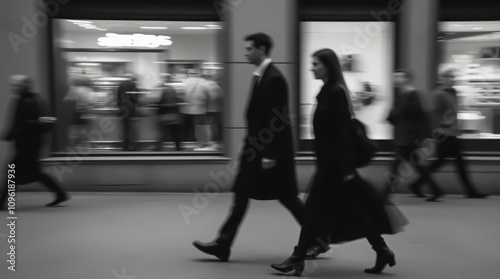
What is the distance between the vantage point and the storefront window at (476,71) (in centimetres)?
1006

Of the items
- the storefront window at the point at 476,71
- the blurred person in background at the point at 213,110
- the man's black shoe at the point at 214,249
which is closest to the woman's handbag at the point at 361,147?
the man's black shoe at the point at 214,249

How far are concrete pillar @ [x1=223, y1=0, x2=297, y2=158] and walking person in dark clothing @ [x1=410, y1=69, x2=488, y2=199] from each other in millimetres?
2206

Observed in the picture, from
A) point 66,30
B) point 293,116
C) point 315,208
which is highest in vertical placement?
point 66,30

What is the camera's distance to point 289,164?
550 cm

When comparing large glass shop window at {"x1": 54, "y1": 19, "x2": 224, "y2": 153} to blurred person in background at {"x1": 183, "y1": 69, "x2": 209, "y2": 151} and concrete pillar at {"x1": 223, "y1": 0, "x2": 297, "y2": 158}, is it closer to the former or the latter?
blurred person in background at {"x1": 183, "y1": 69, "x2": 209, "y2": 151}

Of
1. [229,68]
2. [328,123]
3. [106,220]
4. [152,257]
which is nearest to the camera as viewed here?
[328,123]

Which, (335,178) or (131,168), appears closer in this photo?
(335,178)

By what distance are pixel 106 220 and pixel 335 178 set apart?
367 cm

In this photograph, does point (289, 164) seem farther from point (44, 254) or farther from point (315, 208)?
point (44, 254)

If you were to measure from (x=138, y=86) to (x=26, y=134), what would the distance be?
272 cm

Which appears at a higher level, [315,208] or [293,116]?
[293,116]

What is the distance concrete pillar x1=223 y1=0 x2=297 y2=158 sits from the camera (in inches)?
378

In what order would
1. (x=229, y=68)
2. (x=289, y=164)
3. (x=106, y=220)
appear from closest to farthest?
(x=289, y=164), (x=106, y=220), (x=229, y=68)

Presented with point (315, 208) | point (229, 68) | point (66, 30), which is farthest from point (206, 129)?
point (315, 208)
